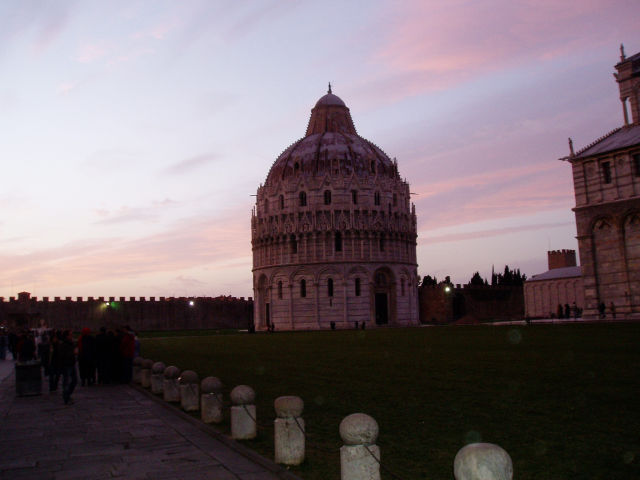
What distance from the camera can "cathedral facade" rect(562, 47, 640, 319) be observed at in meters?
40.2

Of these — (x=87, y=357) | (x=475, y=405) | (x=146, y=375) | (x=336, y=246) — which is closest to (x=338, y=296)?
(x=336, y=246)

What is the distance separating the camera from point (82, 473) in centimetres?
764

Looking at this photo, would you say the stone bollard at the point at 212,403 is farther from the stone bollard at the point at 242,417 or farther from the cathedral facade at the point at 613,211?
the cathedral facade at the point at 613,211

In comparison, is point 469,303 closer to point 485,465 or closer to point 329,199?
point 329,199

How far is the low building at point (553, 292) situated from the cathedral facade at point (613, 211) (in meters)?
34.6

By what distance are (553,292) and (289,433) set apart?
78580mm

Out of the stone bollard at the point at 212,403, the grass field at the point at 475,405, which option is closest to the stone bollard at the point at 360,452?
the grass field at the point at 475,405

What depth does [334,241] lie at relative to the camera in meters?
70.2

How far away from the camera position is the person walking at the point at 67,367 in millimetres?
14383

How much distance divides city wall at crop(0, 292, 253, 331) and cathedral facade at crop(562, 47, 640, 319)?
55.5 metres

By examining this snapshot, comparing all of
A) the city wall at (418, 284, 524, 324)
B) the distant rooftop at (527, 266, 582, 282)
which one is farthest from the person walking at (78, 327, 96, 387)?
the distant rooftop at (527, 266, 582, 282)

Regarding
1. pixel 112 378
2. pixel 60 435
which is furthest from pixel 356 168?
pixel 60 435

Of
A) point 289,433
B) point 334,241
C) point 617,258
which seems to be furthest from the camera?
point 334,241

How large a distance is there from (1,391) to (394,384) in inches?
433
